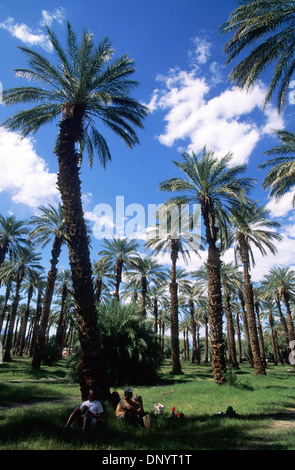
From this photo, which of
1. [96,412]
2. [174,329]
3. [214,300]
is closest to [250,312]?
[174,329]

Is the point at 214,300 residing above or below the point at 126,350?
above

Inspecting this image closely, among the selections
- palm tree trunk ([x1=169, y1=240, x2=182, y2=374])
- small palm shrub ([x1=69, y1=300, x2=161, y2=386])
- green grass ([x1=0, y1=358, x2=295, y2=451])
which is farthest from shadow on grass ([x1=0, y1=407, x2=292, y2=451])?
palm tree trunk ([x1=169, y1=240, x2=182, y2=374])

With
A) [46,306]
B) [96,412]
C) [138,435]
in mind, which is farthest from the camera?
[46,306]

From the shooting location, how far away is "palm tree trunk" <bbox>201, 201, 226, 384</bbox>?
14508 millimetres

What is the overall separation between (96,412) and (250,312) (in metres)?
19.1

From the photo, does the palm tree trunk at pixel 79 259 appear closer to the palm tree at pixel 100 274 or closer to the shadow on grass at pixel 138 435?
the shadow on grass at pixel 138 435

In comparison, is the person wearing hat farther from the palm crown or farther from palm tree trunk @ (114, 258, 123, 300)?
palm tree trunk @ (114, 258, 123, 300)

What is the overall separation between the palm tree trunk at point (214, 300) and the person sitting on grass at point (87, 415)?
9.32 meters

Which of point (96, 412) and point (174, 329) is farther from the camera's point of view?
point (174, 329)

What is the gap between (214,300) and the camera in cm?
1574

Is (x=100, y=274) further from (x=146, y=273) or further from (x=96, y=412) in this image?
(x=96, y=412)

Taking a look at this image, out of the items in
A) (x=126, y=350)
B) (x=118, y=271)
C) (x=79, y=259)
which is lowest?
(x=126, y=350)

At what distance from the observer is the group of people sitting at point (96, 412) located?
636cm

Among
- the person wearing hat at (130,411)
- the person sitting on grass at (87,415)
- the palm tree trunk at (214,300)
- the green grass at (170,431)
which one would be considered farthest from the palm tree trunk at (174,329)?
the person sitting on grass at (87,415)
